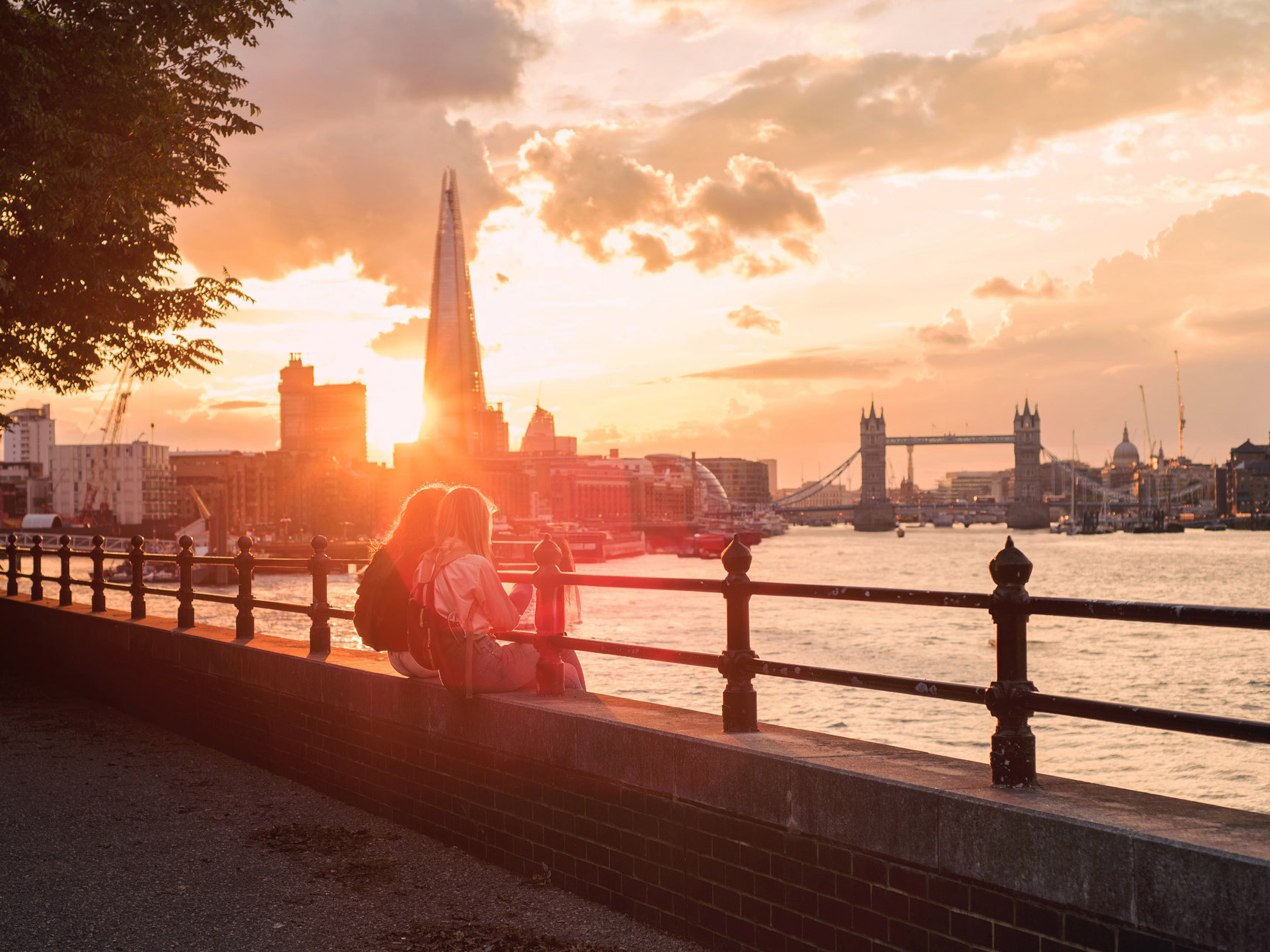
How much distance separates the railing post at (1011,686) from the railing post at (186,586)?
9.00 meters

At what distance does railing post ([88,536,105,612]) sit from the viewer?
14.2 meters

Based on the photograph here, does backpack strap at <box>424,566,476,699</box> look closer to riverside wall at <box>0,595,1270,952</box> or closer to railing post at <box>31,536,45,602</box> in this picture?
riverside wall at <box>0,595,1270,952</box>

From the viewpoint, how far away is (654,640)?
2197 inches

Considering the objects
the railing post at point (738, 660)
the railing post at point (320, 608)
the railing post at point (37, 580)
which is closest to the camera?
the railing post at point (738, 660)

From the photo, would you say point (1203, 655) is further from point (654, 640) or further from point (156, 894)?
point (156, 894)

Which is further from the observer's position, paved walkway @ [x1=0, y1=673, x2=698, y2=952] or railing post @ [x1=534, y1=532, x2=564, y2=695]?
railing post @ [x1=534, y1=532, x2=564, y2=695]

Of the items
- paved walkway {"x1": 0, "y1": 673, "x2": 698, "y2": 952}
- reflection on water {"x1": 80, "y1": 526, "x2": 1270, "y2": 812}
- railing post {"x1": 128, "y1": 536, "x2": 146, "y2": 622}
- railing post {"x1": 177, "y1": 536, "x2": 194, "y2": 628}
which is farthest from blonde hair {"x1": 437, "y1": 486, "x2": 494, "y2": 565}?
reflection on water {"x1": 80, "y1": 526, "x2": 1270, "y2": 812}

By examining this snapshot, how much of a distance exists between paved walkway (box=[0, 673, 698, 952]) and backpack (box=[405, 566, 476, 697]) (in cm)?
121

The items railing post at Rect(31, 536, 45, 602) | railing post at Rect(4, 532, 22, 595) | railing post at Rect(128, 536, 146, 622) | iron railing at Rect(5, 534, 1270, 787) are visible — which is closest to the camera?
iron railing at Rect(5, 534, 1270, 787)

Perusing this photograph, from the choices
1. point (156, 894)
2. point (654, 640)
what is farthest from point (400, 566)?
point (654, 640)

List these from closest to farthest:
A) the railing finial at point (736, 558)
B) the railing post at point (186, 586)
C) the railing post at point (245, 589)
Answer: the railing finial at point (736, 558) < the railing post at point (245, 589) < the railing post at point (186, 586)

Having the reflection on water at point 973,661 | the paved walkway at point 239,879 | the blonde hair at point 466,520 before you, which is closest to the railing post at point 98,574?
the paved walkway at point 239,879

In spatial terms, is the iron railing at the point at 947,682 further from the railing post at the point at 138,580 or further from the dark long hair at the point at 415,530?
the railing post at the point at 138,580

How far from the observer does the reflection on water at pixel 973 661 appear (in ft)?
102
